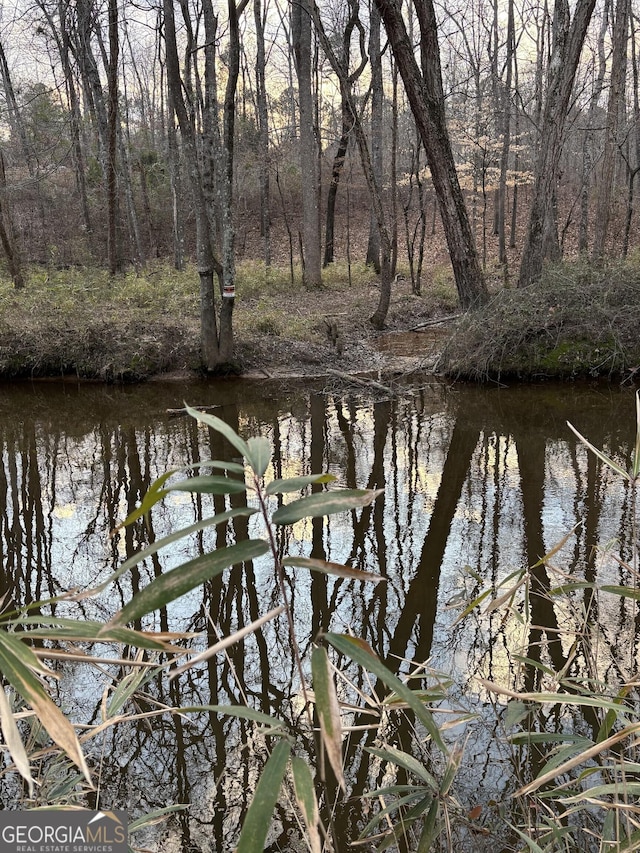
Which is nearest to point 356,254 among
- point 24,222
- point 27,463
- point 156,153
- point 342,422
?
point 156,153

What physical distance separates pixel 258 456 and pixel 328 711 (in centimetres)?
36

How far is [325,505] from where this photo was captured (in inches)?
38.9

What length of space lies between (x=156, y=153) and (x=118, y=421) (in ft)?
69.6

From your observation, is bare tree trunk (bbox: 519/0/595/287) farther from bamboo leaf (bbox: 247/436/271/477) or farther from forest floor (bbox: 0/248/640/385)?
bamboo leaf (bbox: 247/436/271/477)

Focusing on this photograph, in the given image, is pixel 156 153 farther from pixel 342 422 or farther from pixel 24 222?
pixel 342 422

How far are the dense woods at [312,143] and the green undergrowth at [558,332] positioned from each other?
0.94m

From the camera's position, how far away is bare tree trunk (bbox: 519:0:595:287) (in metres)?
9.45

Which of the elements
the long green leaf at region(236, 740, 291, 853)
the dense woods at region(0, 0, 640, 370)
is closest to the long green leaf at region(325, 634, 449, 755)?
the long green leaf at region(236, 740, 291, 853)

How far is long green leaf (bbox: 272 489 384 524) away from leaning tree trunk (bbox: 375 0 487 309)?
930 cm

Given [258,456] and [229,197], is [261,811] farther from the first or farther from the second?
[229,197]

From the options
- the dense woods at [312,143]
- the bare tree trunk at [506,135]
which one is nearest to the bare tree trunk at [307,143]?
the dense woods at [312,143]

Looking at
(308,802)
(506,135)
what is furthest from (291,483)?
(506,135)

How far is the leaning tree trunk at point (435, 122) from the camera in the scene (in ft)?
29.9

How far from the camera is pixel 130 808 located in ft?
7.88
